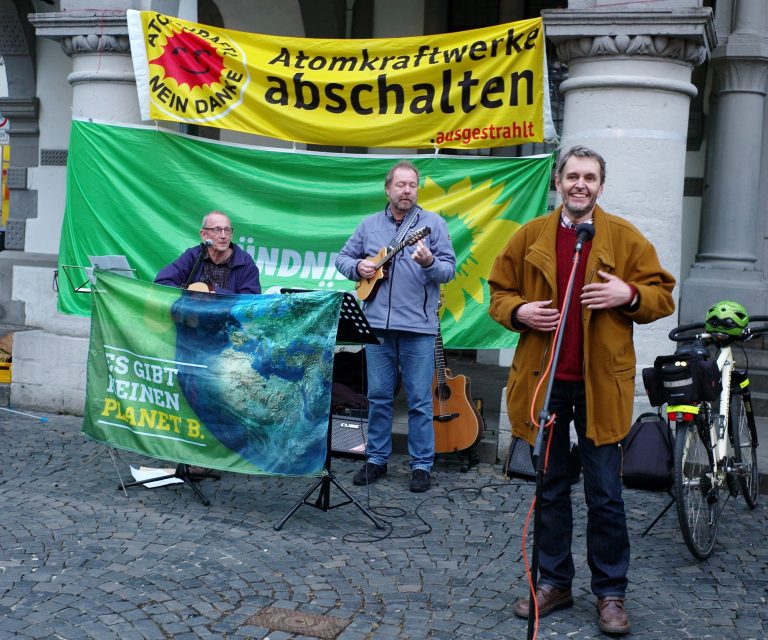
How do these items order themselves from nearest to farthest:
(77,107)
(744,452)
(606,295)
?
(606,295) < (744,452) < (77,107)

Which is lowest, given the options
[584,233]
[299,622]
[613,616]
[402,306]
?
[299,622]

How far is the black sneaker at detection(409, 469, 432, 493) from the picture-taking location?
6340 millimetres

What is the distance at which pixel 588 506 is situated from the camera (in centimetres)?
427

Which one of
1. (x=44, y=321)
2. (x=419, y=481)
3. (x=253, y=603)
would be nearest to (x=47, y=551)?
(x=253, y=603)

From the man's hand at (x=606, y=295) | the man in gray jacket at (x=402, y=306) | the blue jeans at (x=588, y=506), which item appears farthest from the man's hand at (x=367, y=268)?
the man's hand at (x=606, y=295)

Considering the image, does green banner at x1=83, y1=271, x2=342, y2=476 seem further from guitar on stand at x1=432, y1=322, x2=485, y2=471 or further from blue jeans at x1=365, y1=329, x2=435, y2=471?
guitar on stand at x1=432, y1=322, x2=485, y2=471

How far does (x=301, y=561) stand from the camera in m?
4.97

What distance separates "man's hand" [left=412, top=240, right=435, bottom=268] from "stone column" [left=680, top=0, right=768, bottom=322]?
379 cm

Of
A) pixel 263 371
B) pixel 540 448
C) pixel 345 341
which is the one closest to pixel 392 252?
pixel 345 341

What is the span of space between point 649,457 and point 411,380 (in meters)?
1.91

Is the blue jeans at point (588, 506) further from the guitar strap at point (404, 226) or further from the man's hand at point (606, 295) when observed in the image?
the guitar strap at point (404, 226)

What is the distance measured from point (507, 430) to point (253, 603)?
10.1ft

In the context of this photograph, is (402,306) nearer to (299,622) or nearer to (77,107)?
(299,622)

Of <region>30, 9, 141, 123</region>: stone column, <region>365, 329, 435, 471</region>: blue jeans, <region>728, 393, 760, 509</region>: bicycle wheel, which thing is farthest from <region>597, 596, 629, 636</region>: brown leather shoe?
<region>30, 9, 141, 123</region>: stone column
